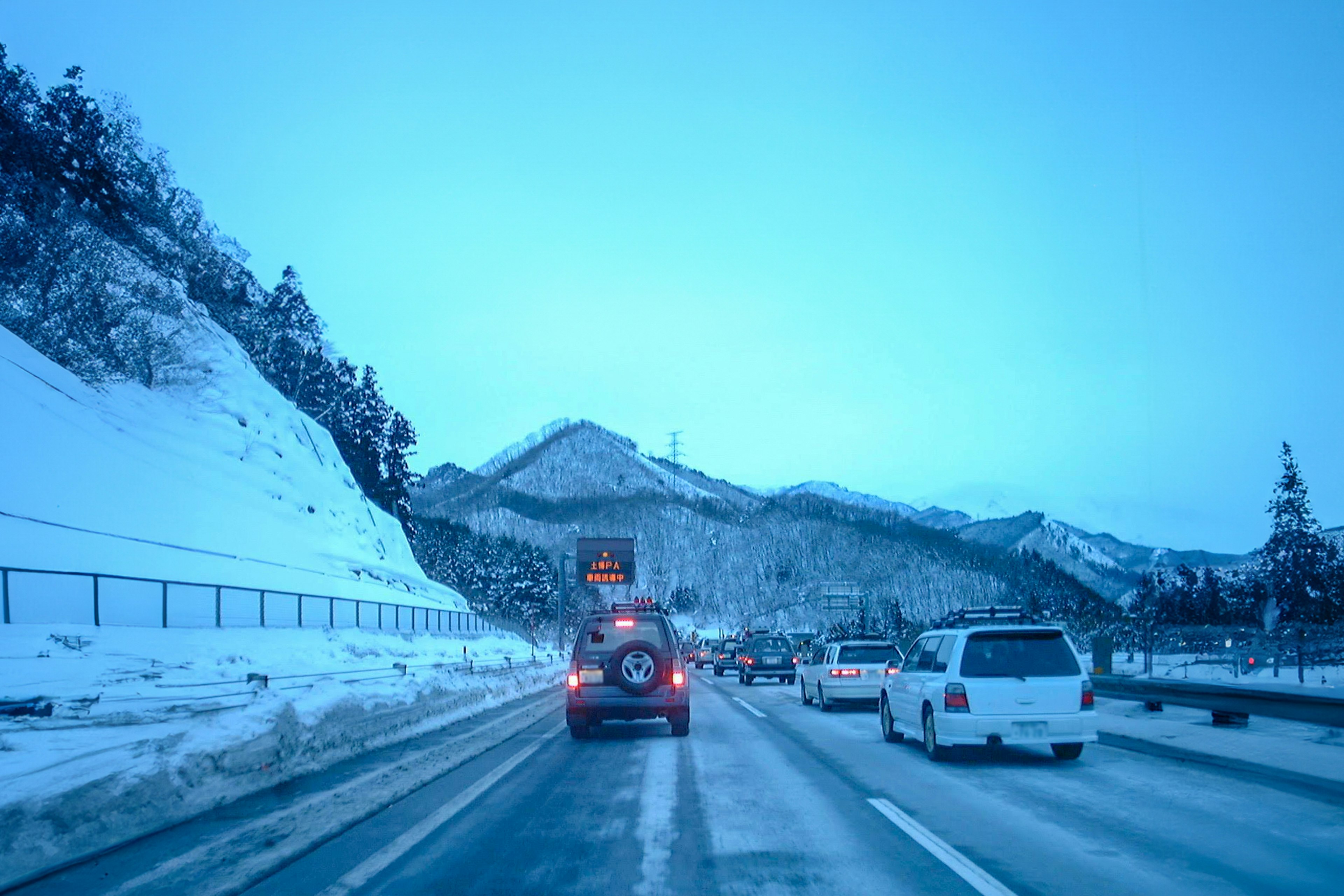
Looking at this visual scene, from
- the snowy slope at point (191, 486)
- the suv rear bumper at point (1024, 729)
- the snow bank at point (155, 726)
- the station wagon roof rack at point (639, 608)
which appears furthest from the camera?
the snowy slope at point (191, 486)

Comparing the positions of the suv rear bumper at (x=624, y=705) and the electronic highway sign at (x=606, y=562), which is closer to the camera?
the suv rear bumper at (x=624, y=705)

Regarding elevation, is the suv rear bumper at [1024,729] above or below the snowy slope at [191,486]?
below

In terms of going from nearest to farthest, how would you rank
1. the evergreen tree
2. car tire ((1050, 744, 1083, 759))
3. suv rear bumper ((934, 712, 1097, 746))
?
suv rear bumper ((934, 712, 1097, 746)) → car tire ((1050, 744, 1083, 759)) → the evergreen tree

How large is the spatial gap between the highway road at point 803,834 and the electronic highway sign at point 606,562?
4041 centimetres

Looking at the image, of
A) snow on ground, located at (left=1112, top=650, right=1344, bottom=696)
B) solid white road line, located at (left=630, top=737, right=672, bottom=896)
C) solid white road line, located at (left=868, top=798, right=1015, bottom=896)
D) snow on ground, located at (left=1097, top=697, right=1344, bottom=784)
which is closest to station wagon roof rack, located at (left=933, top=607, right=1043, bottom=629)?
snow on ground, located at (left=1097, top=697, right=1344, bottom=784)

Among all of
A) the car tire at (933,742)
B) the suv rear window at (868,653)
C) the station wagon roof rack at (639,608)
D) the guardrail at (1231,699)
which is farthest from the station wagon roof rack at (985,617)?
the suv rear window at (868,653)

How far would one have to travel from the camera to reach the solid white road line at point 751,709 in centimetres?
2314

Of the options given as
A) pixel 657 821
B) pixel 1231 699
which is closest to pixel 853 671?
pixel 1231 699

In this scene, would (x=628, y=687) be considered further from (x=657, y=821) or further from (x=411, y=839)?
(x=411, y=839)

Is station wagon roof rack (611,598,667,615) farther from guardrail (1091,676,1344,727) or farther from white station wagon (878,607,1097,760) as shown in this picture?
guardrail (1091,676,1344,727)

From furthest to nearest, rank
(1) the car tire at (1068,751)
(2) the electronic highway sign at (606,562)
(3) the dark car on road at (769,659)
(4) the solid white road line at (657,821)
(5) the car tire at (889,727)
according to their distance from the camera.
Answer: (2) the electronic highway sign at (606,562), (3) the dark car on road at (769,659), (5) the car tire at (889,727), (1) the car tire at (1068,751), (4) the solid white road line at (657,821)

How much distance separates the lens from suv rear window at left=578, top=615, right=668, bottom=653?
18750 mm

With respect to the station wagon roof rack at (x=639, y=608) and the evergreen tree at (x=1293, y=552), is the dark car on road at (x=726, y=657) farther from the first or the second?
the evergreen tree at (x=1293, y=552)

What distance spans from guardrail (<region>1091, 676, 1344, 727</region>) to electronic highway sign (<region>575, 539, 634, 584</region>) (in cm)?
3513
